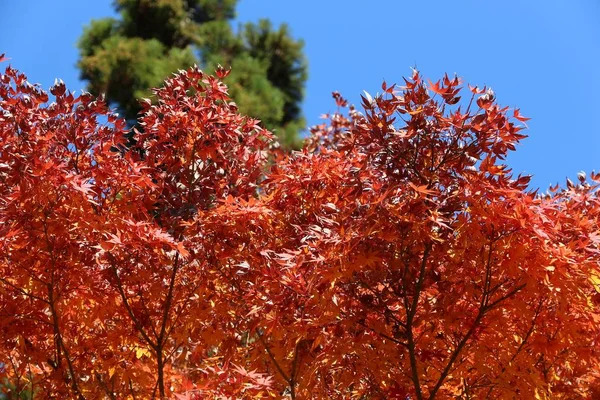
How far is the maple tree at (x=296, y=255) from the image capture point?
8.25 feet

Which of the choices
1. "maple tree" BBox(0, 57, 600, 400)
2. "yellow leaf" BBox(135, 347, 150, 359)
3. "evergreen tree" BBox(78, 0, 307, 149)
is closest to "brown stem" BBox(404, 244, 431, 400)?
"maple tree" BBox(0, 57, 600, 400)

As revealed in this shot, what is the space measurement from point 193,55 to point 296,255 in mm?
11735

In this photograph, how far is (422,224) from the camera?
2.49m

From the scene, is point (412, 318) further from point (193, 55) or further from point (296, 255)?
point (193, 55)

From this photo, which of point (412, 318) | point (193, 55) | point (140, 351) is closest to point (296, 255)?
point (412, 318)

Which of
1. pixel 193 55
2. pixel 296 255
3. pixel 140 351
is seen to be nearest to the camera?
pixel 296 255

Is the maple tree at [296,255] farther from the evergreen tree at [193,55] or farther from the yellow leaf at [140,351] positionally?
the evergreen tree at [193,55]

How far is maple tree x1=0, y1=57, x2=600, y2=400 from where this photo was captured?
2.52m

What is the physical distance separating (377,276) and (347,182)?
42 cm

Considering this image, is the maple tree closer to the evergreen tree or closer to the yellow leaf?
the yellow leaf

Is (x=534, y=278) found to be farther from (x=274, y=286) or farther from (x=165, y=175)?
(x=165, y=175)

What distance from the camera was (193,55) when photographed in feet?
44.3

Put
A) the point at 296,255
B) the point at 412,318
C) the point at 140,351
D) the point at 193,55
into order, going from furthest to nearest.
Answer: the point at 193,55 → the point at 140,351 → the point at 412,318 → the point at 296,255

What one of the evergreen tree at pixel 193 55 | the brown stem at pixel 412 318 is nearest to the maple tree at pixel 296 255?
the brown stem at pixel 412 318
